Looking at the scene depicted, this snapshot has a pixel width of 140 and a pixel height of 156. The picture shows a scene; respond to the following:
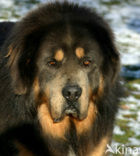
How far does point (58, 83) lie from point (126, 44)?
6051mm

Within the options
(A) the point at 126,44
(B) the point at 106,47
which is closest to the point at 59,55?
(B) the point at 106,47

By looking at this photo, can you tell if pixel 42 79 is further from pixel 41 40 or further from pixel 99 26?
pixel 99 26

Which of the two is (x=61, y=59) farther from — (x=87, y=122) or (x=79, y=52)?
(x=87, y=122)

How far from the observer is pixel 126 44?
9.16 m

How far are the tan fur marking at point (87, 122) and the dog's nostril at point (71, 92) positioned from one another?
1.39 feet

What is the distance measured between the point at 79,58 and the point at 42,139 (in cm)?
96

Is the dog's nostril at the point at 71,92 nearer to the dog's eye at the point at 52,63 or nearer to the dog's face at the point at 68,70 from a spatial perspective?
the dog's face at the point at 68,70

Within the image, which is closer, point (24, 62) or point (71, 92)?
point (71, 92)

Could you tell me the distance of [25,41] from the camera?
350 cm

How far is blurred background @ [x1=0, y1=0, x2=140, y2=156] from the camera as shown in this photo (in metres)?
5.18

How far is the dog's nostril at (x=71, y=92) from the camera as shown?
10.9ft

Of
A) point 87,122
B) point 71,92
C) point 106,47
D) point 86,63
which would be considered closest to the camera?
point 71,92

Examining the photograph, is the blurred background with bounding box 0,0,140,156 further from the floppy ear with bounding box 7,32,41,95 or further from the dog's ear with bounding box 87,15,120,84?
the floppy ear with bounding box 7,32,41,95

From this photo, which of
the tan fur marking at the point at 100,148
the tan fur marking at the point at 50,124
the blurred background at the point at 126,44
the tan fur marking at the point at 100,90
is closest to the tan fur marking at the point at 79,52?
the tan fur marking at the point at 100,90
